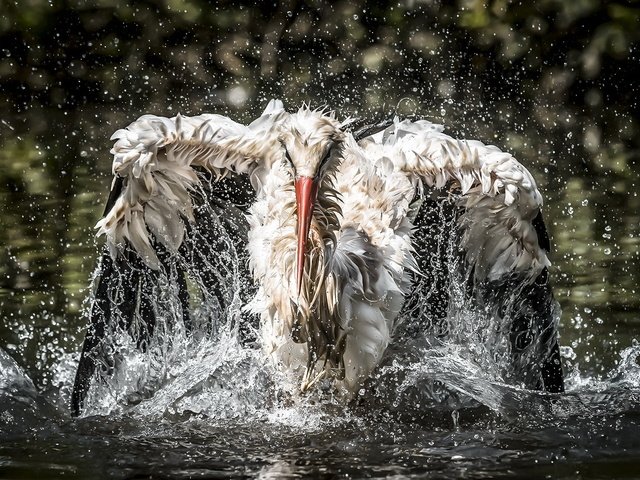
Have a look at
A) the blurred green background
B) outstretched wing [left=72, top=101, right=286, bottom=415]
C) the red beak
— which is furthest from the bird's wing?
the blurred green background

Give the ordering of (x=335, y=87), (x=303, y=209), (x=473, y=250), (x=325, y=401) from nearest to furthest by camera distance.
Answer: (x=303, y=209) → (x=325, y=401) → (x=473, y=250) → (x=335, y=87)

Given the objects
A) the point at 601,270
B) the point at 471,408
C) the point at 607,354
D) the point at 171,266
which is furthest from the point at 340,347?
the point at 601,270

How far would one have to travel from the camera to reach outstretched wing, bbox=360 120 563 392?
14.6ft

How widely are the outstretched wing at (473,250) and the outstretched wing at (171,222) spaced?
2.09 feet

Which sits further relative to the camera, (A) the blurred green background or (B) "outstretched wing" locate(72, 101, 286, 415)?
(A) the blurred green background

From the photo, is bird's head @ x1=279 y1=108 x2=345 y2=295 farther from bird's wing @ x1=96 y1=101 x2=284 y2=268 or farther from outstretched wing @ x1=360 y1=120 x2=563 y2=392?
outstretched wing @ x1=360 y1=120 x2=563 y2=392

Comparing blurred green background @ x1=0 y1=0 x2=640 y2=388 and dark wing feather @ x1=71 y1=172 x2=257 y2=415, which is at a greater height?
Result: blurred green background @ x1=0 y1=0 x2=640 y2=388

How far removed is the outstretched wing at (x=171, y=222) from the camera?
435 centimetres

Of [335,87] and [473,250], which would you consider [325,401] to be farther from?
[335,87]

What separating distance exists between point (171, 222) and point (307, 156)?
3.13 feet

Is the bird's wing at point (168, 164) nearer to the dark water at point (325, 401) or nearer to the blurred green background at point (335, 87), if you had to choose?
the dark water at point (325, 401)

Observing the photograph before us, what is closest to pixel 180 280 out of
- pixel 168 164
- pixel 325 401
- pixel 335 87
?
pixel 168 164

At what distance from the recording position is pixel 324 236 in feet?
13.5

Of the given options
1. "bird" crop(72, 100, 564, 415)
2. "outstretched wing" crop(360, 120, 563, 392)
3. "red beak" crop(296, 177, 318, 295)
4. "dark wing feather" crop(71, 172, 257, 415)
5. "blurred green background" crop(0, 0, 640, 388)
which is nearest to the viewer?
"red beak" crop(296, 177, 318, 295)
